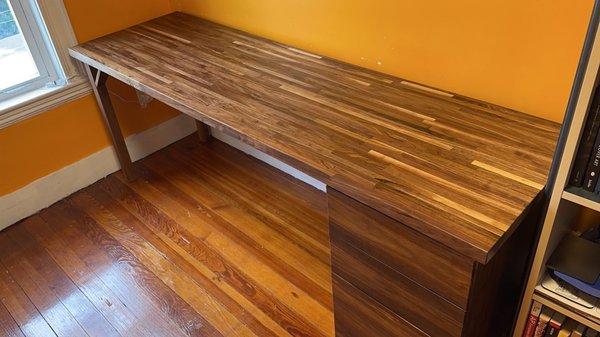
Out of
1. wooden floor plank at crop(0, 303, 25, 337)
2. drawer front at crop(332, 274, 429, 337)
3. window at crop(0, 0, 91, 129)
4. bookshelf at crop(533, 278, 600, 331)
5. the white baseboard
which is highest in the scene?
window at crop(0, 0, 91, 129)

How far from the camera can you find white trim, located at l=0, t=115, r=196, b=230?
93.1 inches

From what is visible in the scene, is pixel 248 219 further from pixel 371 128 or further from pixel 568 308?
pixel 568 308

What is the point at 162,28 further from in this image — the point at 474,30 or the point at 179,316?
the point at 474,30

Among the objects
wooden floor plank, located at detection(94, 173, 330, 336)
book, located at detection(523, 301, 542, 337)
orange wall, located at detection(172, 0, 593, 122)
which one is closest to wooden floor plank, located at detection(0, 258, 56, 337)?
wooden floor plank, located at detection(94, 173, 330, 336)

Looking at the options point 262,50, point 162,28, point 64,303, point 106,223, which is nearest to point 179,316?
point 64,303

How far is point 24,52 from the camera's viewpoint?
2.29 m

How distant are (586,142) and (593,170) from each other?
0.07 meters

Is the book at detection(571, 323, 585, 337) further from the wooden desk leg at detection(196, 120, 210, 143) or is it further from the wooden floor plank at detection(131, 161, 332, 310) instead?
the wooden desk leg at detection(196, 120, 210, 143)

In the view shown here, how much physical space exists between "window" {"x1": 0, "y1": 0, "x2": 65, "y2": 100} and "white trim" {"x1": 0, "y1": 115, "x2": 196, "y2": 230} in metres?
0.45

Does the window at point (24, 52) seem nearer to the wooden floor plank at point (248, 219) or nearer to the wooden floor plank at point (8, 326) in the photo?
the wooden floor plank at point (248, 219)

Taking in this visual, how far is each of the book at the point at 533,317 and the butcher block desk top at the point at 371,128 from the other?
0.37 m

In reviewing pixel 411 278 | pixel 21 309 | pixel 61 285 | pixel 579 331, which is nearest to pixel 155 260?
pixel 61 285

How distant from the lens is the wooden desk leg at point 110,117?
2.30 meters

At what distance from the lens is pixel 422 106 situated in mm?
1530
